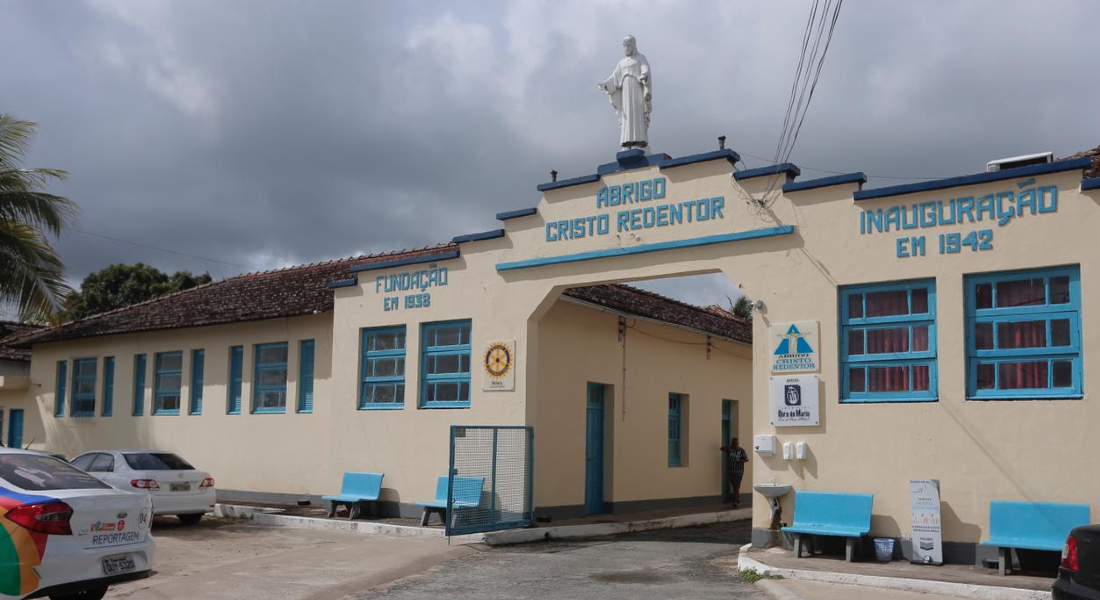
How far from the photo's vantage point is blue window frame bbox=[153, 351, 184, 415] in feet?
73.3

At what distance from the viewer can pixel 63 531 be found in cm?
809

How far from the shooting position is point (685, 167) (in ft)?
47.2

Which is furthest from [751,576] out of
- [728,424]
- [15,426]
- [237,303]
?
[15,426]

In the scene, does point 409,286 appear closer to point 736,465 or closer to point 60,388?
point 736,465

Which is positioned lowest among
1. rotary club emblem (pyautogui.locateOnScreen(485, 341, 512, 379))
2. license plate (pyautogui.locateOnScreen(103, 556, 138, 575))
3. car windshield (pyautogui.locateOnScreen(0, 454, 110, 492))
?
license plate (pyautogui.locateOnScreen(103, 556, 138, 575))

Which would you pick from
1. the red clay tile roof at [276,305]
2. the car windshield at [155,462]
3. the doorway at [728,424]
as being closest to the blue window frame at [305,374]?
the red clay tile roof at [276,305]

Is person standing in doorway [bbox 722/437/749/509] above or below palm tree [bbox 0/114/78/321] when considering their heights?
below

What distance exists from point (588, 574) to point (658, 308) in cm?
1031

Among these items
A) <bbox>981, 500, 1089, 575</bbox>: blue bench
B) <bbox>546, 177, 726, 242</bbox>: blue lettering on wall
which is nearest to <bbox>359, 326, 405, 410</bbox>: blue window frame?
<bbox>546, 177, 726, 242</bbox>: blue lettering on wall

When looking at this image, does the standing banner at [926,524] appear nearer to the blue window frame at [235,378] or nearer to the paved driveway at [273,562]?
the paved driveway at [273,562]

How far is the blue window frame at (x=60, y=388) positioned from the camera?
25.1 m

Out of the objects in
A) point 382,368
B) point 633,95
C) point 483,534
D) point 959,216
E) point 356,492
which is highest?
point 633,95

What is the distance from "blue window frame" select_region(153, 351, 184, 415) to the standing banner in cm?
1648

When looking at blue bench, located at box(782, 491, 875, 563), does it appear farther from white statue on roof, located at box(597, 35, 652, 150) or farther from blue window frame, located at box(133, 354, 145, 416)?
blue window frame, located at box(133, 354, 145, 416)
